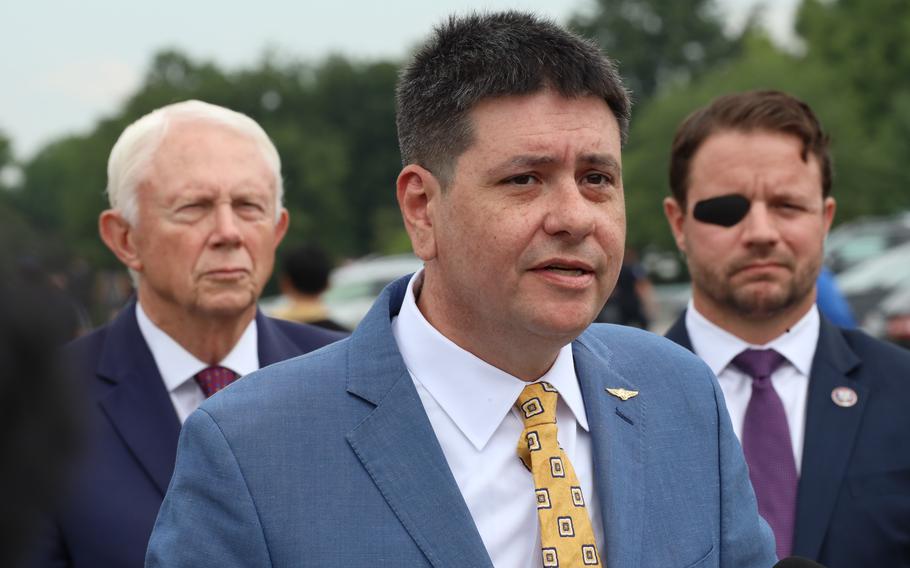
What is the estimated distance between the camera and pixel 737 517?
2.46 m

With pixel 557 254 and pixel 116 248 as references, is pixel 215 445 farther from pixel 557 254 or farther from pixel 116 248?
pixel 116 248

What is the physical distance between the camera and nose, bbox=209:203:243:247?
144 inches

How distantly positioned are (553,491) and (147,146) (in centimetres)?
205

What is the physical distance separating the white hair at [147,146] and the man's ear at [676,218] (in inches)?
52.7

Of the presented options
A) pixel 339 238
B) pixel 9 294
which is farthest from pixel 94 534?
pixel 339 238

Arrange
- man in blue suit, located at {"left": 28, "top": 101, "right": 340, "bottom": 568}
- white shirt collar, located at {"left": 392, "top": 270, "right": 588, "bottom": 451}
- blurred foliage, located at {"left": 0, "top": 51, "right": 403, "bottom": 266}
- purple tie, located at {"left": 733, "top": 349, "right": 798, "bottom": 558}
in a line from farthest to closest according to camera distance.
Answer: blurred foliage, located at {"left": 0, "top": 51, "right": 403, "bottom": 266}
man in blue suit, located at {"left": 28, "top": 101, "right": 340, "bottom": 568}
purple tie, located at {"left": 733, "top": 349, "right": 798, "bottom": 558}
white shirt collar, located at {"left": 392, "top": 270, "right": 588, "bottom": 451}

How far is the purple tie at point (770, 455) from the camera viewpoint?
3.31 metres

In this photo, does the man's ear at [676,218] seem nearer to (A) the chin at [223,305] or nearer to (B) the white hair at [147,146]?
(B) the white hair at [147,146]

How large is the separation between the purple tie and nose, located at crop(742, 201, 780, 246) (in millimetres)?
356

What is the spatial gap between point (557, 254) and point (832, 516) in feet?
4.57

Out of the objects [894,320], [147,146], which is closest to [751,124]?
[147,146]

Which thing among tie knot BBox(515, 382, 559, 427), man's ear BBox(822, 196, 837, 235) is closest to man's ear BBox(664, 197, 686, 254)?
man's ear BBox(822, 196, 837, 235)

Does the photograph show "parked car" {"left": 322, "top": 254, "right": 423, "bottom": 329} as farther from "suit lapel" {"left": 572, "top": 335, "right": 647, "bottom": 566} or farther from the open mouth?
the open mouth

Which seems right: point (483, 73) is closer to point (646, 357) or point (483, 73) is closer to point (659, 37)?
point (646, 357)
